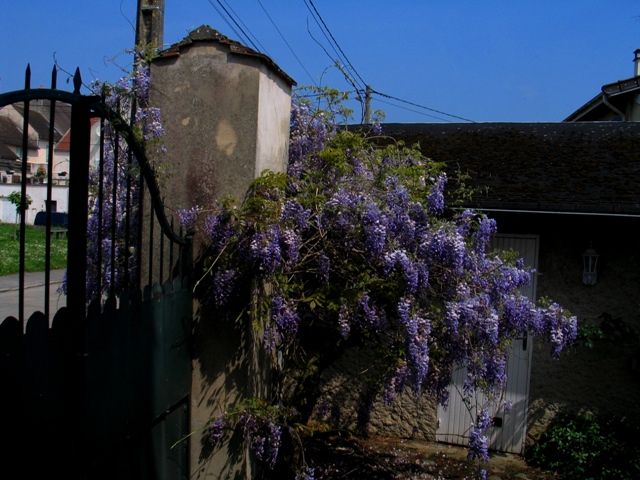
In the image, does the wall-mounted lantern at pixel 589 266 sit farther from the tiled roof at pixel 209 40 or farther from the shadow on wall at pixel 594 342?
the tiled roof at pixel 209 40

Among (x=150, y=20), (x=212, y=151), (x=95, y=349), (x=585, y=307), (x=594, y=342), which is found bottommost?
Answer: (x=594, y=342)

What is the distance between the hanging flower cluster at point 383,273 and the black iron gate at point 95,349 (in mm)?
512

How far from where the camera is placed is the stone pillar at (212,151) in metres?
4.05

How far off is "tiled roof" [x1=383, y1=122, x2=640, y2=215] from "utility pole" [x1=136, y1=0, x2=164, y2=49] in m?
3.34

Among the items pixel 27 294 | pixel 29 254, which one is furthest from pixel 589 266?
pixel 29 254

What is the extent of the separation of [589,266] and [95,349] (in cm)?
528

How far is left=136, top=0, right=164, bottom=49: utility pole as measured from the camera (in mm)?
7188

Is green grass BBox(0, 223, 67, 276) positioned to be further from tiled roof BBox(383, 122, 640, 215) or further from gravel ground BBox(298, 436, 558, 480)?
gravel ground BBox(298, 436, 558, 480)

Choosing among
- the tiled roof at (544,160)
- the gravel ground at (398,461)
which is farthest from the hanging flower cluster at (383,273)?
the tiled roof at (544,160)

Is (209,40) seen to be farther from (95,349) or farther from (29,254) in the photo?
(29,254)

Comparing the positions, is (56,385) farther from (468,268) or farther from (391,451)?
(391,451)

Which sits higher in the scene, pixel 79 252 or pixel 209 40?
pixel 209 40

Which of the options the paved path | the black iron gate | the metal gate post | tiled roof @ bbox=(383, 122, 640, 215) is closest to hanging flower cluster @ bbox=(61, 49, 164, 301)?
the black iron gate

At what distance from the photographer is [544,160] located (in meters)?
7.39
